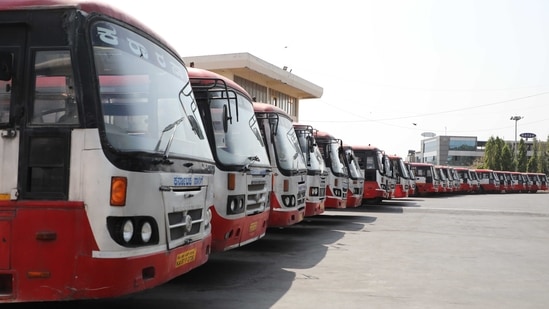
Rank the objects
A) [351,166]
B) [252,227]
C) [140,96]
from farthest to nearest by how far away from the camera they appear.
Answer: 1. [351,166]
2. [252,227]
3. [140,96]

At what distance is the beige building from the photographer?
101 feet

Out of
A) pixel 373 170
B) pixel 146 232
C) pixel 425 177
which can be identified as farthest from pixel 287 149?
pixel 425 177

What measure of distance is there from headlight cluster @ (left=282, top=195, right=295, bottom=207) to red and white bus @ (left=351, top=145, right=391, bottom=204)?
11.2 meters

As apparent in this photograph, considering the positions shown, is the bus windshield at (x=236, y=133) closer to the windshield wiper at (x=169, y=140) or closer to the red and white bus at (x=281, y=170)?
the red and white bus at (x=281, y=170)

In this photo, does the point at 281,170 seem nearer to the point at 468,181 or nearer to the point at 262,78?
the point at 262,78

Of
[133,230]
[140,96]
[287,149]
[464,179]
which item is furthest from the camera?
[464,179]

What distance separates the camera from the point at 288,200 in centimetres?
1035

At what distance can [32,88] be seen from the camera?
14.6 ft

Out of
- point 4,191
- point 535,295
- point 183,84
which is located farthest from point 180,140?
point 535,295

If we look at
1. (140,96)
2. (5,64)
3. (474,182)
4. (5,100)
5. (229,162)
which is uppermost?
(5,64)

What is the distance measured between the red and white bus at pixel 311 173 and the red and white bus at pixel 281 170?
148 centimetres

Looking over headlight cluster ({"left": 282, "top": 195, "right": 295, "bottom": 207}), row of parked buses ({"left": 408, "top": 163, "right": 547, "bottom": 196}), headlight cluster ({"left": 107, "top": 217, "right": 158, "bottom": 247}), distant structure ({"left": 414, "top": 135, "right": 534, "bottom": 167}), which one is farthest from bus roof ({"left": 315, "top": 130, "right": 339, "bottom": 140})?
distant structure ({"left": 414, "top": 135, "right": 534, "bottom": 167})

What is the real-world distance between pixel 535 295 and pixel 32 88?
21.8ft

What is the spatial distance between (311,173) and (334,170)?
301 cm
